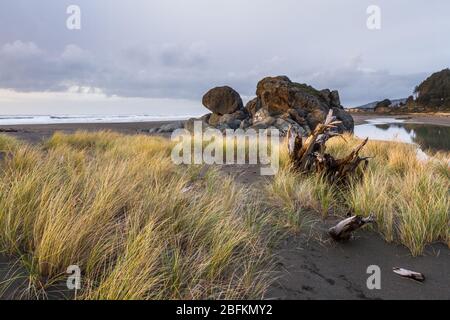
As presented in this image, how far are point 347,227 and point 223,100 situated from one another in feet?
79.9

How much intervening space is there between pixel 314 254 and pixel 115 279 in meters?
1.83

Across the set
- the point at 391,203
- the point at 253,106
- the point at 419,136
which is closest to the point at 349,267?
the point at 391,203

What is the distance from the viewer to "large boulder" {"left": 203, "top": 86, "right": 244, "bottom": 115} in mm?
26502

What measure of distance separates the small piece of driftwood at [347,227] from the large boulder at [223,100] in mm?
23394

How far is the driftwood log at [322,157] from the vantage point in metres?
5.25

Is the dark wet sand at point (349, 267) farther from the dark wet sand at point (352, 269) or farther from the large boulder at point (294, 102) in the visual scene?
the large boulder at point (294, 102)

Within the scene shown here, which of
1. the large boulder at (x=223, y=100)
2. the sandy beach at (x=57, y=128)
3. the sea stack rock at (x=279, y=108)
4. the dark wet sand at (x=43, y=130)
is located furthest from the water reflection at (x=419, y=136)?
the dark wet sand at (x=43, y=130)

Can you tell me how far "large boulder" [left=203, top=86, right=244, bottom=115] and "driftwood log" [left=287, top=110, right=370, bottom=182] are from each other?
66.9 feet

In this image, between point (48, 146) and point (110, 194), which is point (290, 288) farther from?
point (48, 146)

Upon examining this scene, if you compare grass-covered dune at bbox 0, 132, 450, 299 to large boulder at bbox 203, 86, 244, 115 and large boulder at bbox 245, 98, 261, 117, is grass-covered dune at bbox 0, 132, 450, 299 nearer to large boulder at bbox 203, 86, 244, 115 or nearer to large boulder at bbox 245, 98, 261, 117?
large boulder at bbox 245, 98, 261, 117

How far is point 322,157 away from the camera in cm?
538

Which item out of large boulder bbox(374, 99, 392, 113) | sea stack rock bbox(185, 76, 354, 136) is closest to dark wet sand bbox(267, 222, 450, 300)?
sea stack rock bbox(185, 76, 354, 136)

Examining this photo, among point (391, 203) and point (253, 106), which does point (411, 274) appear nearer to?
point (391, 203)

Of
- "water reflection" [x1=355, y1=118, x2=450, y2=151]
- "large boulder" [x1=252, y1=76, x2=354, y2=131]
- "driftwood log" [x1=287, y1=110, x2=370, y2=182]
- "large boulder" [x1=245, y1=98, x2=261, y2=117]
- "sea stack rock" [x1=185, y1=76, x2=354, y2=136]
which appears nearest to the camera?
"driftwood log" [x1=287, y1=110, x2=370, y2=182]
